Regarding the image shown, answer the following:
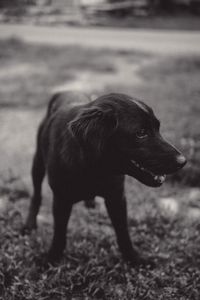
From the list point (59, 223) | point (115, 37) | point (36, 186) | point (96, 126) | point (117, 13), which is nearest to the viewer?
point (96, 126)

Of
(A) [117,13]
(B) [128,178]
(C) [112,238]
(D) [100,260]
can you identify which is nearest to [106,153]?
(D) [100,260]

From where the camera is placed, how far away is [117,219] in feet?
11.6

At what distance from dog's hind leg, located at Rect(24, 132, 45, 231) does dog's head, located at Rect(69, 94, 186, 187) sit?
128cm

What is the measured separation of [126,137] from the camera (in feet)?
9.36

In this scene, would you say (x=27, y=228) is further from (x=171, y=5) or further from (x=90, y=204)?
(x=171, y=5)

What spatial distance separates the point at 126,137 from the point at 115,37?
36.1 ft

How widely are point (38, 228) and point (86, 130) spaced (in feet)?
6.04

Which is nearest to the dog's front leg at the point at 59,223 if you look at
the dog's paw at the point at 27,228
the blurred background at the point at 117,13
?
the dog's paw at the point at 27,228

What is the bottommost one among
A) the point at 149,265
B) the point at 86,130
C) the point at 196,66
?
the point at 196,66

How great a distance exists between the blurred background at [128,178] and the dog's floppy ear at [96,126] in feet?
4.14

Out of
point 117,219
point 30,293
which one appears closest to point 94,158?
point 117,219

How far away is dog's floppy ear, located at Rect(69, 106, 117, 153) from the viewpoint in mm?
2795

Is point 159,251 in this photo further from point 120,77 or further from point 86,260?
point 120,77

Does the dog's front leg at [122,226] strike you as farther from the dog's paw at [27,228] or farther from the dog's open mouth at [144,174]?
the dog's paw at [27,228]
